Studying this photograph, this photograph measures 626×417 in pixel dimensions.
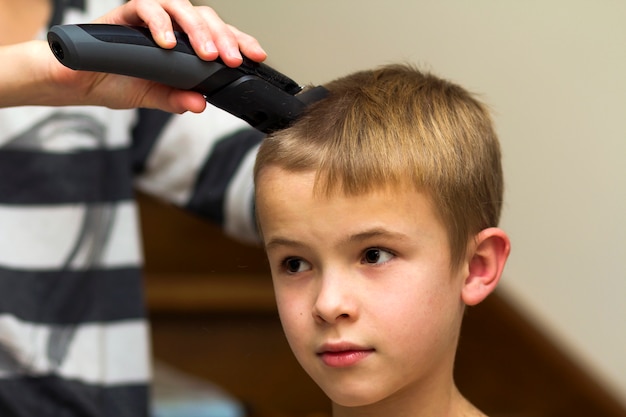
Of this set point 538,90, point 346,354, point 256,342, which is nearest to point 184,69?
point 346,354

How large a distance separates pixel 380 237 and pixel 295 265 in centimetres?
7

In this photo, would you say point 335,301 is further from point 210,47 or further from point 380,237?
point 210,47

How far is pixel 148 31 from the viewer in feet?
2.15

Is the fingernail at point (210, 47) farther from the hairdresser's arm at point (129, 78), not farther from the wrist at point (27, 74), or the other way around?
the wrist at point (27, 74)

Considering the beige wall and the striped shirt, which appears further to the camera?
the beige wall

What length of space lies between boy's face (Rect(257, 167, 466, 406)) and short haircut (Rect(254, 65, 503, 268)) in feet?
0.04

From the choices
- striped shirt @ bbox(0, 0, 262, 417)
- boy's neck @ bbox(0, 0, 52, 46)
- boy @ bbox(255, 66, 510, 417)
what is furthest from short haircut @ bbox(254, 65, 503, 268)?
boy's neck @ bbox(0, 0, 52, 46)

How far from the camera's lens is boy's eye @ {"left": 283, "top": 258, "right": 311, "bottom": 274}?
2.24ft

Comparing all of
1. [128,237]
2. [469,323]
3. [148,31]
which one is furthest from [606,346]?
[148,31]

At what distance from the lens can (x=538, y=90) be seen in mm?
1312

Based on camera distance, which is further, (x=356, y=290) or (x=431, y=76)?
(x=431, y=76)

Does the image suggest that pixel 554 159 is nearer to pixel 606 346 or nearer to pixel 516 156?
pixel 516 156

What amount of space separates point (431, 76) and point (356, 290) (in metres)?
0.22

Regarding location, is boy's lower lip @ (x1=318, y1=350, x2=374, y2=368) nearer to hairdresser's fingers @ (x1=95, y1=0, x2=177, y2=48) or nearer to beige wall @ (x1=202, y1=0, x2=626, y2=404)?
hairdresser's fingers @ (x1=95, y1=0, x2=177, y2=48)
